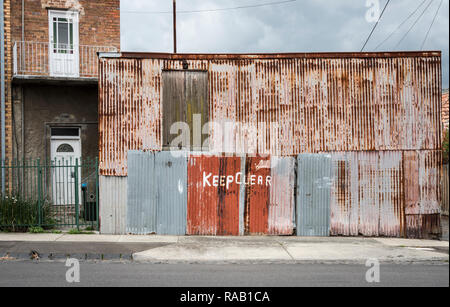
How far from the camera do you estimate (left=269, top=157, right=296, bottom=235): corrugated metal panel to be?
11.1 meters

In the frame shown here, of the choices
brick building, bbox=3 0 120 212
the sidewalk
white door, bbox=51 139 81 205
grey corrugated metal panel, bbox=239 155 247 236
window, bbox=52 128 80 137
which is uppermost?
brick building, bbox=3 0 120 212

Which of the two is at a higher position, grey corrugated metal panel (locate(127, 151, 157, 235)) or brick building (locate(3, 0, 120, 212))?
brick building (locate(3, 0, 120, 212))

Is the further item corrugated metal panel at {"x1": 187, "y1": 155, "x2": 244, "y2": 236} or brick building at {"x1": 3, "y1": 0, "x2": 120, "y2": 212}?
brick building at {"x1": 3, "y1": 0, "x2": 120, "y2": 212}

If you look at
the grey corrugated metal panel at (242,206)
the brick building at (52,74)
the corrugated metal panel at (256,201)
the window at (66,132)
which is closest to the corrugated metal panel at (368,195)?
the corrugated metal panel at (256,201)

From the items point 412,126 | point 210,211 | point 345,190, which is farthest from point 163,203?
point 412,126

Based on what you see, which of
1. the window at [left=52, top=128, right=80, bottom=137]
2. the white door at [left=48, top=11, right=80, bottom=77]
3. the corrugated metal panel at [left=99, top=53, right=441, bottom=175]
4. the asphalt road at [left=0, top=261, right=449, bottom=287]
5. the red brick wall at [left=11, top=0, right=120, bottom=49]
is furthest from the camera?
the window at [left=52, top=128, right=80, bottom=137]

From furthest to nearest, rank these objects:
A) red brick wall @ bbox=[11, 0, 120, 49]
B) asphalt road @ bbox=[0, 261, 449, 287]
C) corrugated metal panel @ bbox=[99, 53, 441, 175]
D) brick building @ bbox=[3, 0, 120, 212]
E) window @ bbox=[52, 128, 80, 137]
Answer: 1. window @ bbox=[52, 128, 80, 137]
2. red brick wall @ bbox=[11, 0, 120, 49]
3. brick building @ bbox=[3, 0, 120, 212]
4. corrugated metal panel @ bbox=[99, 53, 441, 175]
5. asphalt road @ bbox=[0, 261, 449, 287]

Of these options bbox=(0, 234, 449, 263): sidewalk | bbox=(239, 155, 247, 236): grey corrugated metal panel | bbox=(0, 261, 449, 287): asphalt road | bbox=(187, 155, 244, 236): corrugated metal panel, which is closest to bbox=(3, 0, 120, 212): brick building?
bbox=(0, 234, 449, 263): sidewalk

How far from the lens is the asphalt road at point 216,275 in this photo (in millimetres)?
6324

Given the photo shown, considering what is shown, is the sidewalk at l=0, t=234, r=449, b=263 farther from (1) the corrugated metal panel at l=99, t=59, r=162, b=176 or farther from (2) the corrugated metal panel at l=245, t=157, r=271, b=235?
(1) the corrugated metal panel at l=99, t=59, r=162, b=176

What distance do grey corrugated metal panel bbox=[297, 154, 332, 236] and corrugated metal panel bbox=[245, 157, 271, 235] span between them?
97 cm

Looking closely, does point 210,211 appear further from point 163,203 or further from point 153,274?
point 153,274

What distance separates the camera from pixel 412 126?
11.3 m

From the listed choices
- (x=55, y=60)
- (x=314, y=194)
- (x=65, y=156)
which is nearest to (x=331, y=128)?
(x=314, y=194)
